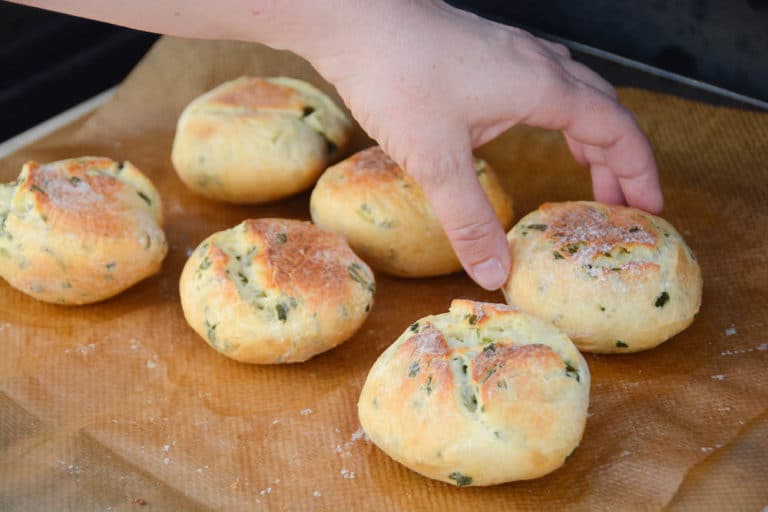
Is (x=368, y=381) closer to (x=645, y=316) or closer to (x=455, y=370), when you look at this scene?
(x=455, y=370)

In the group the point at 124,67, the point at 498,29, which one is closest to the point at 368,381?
the point at 498,29

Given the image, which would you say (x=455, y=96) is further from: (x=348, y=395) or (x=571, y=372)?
(x=348, y=395)

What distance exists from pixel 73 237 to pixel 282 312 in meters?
0.63

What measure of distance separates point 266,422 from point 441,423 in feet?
1.69

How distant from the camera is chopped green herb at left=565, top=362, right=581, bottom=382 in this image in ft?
6.56

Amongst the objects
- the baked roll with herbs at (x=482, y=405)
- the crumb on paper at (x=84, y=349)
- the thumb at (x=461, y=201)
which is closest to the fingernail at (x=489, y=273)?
the thumb at (x=461, y=201)

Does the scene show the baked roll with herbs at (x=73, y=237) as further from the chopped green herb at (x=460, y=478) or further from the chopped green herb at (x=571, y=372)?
the chopped green herb at (x=571, y=372)

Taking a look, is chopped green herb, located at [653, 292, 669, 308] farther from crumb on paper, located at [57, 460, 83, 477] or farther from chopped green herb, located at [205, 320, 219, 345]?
crumb on paper, located at [57, 460, 83, 477]

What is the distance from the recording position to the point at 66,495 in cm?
204

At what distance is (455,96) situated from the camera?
6.79ft

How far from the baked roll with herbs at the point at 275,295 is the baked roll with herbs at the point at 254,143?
0.44 meters

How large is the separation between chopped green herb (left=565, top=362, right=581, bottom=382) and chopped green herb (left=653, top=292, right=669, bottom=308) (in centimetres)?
40

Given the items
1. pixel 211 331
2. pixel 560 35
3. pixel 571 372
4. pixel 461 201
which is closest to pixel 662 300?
pixel 571 372

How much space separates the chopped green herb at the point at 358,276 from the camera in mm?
2441
